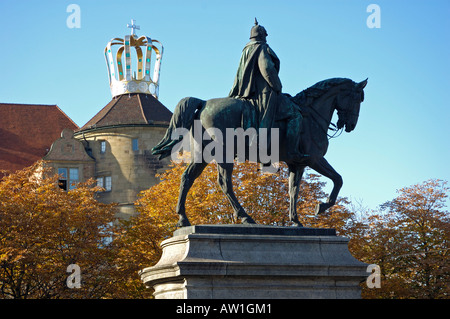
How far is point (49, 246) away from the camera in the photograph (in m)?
36.3

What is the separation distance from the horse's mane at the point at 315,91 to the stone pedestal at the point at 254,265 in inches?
110

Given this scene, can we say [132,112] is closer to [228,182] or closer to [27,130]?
[27,130]

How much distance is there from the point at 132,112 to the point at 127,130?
224cm

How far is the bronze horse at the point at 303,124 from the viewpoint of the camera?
15.7m

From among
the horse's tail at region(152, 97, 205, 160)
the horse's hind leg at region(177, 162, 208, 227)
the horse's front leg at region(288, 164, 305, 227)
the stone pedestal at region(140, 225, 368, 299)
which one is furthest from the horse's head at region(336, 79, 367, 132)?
the horse's hind leg at region(177, 162, 208, 227)

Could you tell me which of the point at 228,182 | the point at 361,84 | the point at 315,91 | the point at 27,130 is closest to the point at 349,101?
the point at 361,84

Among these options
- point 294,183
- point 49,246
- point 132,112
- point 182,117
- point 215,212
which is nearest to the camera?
point 182,117

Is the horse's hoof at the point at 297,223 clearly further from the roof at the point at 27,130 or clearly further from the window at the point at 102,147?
the roof at the point at 27,130

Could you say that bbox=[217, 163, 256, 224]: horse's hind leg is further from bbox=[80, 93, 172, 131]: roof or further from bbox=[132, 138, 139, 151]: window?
bbox=[132, 138, 139, 151]: window

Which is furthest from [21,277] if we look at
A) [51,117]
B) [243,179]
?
[51,117]

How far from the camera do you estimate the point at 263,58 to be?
1612 cm

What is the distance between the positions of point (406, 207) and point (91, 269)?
1685 cm

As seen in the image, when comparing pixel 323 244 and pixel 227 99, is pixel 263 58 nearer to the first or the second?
pixel 227 99

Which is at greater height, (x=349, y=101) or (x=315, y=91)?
(x=315, y=91)
